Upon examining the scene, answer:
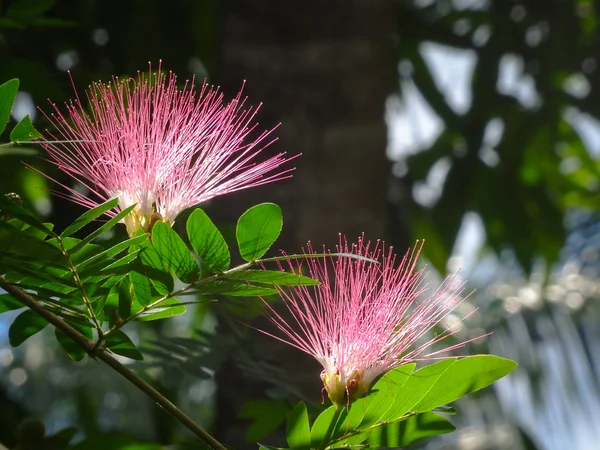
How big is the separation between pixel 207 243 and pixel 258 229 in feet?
0.16

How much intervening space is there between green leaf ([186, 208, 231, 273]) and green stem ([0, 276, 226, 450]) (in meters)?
0.12

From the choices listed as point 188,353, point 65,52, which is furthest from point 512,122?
point 188,353

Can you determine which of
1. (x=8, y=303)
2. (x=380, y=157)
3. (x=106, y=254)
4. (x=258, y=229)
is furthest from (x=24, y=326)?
(x=380, y=157)

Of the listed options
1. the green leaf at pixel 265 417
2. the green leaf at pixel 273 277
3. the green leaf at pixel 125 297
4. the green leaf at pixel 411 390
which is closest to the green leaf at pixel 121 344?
the green leaf at pixel 125 297

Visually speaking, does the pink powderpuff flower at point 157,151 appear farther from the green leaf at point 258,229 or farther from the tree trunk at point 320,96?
the tree trunk at point 320,96

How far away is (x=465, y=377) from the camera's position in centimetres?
79

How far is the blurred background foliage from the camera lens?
4.65ft

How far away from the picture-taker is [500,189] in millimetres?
2693

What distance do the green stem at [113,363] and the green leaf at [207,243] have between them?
12 cm

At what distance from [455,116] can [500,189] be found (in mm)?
310

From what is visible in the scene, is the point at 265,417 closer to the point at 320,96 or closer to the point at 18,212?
the point at 18,212

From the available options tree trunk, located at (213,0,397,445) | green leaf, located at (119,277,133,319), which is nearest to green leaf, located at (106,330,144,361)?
green leaf, located at (119,277,133,319)

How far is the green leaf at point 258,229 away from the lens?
77cm

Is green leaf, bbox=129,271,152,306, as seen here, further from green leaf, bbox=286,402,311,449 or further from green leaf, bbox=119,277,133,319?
green leaf, bbox=286,402,311,449
